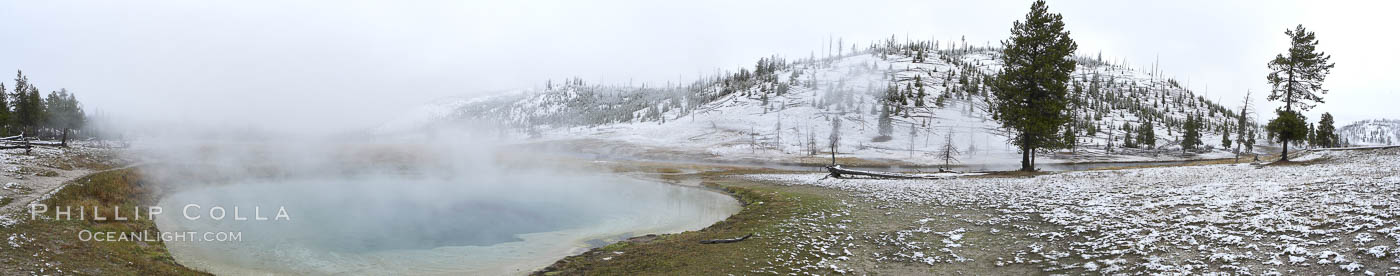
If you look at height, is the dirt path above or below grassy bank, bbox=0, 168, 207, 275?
above

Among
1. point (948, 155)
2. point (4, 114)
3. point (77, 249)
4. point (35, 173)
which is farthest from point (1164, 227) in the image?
point (4, 114)

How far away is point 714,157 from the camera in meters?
122

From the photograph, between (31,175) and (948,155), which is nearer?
(31,175)

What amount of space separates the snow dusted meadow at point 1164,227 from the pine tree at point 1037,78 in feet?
44.1

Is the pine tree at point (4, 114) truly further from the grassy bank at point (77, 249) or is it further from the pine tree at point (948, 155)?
the pine tree at point (948, 155)

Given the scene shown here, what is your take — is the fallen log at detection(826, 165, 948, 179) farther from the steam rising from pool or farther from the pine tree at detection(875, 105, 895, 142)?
the pine tree at detection(875, 105, 895, 142)

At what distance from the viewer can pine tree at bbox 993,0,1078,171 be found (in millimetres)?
38156

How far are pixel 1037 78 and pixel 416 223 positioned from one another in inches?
1599

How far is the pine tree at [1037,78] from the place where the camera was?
38156 mm

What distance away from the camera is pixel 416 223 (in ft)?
91.5

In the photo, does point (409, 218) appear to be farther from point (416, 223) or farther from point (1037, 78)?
point (1037, 78)

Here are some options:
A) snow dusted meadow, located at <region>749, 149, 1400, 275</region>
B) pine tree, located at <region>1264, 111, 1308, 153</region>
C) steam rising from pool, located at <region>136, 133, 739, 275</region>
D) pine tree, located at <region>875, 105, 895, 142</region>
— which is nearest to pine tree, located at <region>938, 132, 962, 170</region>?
pine tree, located at <region>875, 105, 895, 142</region>

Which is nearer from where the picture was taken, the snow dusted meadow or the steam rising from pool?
the snow dusted meadow

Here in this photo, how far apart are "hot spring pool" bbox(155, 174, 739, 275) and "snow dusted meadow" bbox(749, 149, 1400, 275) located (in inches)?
445
